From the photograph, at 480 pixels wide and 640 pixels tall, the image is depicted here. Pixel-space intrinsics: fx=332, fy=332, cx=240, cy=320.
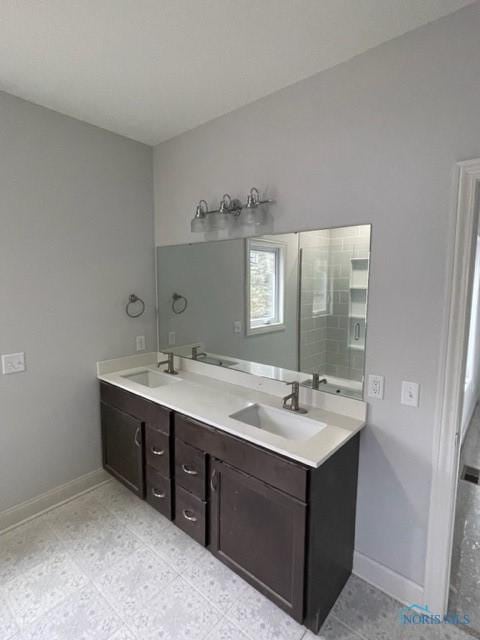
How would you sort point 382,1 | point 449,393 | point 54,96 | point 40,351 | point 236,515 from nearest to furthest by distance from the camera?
point 382,1
point 449,393
point 236,515
point 54,96
point 40,351

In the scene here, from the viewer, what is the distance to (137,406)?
85.7 inches

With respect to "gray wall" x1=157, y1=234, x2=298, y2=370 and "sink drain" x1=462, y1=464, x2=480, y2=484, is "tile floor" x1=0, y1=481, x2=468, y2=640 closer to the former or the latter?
"gray wall" x1=157, y1=234, x2=298, y2=370

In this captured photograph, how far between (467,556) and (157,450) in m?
1.90

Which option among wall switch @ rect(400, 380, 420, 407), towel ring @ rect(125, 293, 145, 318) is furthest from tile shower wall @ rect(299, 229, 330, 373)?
towel ring @ rect(125, 293, 145, 318)

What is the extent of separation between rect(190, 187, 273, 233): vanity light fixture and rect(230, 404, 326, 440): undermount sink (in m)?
1.13

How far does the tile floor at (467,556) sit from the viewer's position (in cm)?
161

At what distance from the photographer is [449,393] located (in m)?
1.46

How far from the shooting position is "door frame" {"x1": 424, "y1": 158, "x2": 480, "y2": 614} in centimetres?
138

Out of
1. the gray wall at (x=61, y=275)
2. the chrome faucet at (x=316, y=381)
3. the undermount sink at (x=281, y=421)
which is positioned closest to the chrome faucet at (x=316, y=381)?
the chrome faucet at (x=316, y=381)

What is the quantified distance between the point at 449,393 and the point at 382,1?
163cm

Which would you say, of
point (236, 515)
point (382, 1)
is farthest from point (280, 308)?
point (382, 1)

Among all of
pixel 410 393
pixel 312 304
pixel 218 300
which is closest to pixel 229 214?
pixel 218 300

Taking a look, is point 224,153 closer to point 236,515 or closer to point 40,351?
point 40,351

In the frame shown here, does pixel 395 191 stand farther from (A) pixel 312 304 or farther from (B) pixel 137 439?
(B) pixel 137 439
